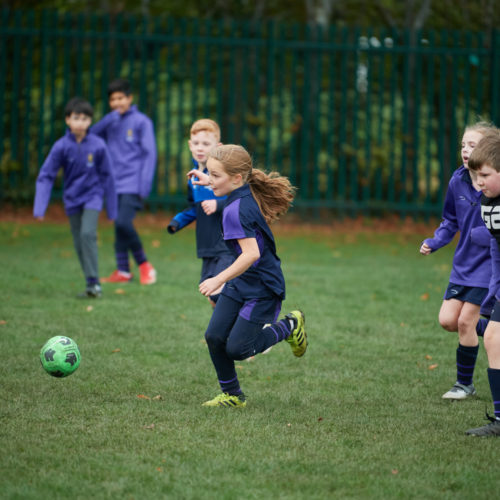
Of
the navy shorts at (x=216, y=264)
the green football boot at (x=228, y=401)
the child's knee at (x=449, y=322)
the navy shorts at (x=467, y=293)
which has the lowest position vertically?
the green football boot at (x=228, y=401)

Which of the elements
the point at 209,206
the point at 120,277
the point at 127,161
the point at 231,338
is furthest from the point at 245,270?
the point at 127,161

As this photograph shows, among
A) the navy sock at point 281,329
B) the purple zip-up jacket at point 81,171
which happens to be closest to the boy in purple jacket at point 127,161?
the purple zip-up jacket at point 81,171

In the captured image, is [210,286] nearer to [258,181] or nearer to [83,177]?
[258,181]

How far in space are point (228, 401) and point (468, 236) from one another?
1856 mm

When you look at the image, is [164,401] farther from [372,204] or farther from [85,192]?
[372,204]

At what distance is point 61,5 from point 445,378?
16.2m

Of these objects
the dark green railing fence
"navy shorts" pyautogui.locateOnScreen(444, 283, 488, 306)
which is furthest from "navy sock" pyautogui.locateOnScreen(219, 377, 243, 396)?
the dark green railing fence

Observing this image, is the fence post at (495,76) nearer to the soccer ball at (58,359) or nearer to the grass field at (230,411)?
the grass field at (230,411)

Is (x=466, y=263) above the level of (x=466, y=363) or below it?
above

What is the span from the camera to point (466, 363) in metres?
5.37

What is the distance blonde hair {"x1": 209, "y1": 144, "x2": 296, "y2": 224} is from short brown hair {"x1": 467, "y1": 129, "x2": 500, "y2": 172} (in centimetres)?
118

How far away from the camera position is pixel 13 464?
12.6 feet

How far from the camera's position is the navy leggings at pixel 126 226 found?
30.5 ft

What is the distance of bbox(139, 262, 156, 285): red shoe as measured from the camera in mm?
Answer: 9352
